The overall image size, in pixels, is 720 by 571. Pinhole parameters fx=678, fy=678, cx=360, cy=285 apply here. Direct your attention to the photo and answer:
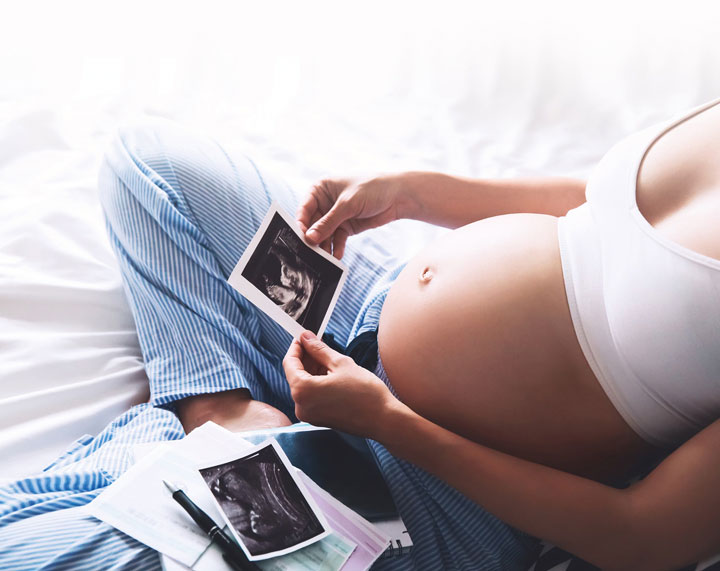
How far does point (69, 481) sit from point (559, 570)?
675 millimetres

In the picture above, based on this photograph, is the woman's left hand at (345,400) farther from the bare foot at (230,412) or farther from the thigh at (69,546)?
the thigh at (69,546)

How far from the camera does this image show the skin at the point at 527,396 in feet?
2.61

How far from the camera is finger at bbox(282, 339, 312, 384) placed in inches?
36.4

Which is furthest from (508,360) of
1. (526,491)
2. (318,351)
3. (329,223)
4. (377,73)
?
(377,73)

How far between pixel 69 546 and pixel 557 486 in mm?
584

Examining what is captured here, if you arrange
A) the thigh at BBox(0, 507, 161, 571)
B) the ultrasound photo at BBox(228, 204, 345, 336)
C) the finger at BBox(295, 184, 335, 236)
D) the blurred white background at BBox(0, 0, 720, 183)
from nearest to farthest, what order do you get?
the thigh at BBox(0, 507, 161, 571), the ultrasound photo at BBox(228, 204, 345, 336), the finger at BBox(295, 184, 335, 236), the blurred white background at BBox(0, 0, 720, 183)

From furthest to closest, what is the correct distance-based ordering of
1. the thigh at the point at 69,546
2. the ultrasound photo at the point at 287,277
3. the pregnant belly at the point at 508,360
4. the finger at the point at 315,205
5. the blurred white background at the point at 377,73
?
the blurred white background at the point at 377,73, the finger at the point at 315,205, the ultrasound photo at the point at 287,277, the pregnant belly at the point at 508,360, the thigh at the point at 69,546

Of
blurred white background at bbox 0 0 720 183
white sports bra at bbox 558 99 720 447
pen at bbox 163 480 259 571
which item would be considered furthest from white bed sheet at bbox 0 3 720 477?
white sports bra at bbox 558 99 720 447

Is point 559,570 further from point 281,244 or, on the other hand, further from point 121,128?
point 121,128

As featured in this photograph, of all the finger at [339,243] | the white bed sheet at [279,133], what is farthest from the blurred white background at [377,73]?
the finger at [339,243]

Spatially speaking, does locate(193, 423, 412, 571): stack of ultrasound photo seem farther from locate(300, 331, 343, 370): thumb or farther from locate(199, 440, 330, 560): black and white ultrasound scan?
locate(300, 331, 343, 370): thumb

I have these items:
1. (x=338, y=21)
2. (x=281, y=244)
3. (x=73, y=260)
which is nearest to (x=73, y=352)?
(x=73, y=260)

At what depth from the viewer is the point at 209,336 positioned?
110cm

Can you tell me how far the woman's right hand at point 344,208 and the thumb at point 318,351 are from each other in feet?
0.61
